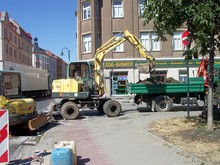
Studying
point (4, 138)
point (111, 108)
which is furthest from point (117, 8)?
point (4, 138)

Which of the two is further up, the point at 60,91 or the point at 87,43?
the point at 87,43

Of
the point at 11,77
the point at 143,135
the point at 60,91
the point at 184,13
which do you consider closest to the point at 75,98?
the point at 60,91

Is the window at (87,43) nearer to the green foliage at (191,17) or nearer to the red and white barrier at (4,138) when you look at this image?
the green foliage at (191,17)

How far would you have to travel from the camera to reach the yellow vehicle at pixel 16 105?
12930 mm

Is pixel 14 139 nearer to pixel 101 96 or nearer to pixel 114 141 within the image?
pixel 114 141

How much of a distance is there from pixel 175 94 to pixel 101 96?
415cm

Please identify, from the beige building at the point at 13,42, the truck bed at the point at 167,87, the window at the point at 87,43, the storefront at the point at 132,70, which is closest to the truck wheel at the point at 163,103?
the truck bed at the point at 167,87

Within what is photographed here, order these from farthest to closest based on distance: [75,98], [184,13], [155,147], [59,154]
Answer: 1. [75,98]
2. [184,13]
3. [155,147]
4. [59,154]

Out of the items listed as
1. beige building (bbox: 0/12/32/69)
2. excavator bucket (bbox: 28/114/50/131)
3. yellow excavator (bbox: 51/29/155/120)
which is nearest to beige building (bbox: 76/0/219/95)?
yellow excavator (bbox: 51/29/155/120)

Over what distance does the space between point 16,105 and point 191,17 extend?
7011 millimetres

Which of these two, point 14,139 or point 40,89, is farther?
point 40,89

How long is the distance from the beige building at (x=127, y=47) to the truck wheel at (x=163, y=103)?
15.9 metres

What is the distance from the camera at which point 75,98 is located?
1759cm

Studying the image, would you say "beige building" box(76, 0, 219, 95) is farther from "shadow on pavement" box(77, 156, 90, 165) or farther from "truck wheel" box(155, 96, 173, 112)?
"shadow on pavement" box(77, 156, 90, 165)
